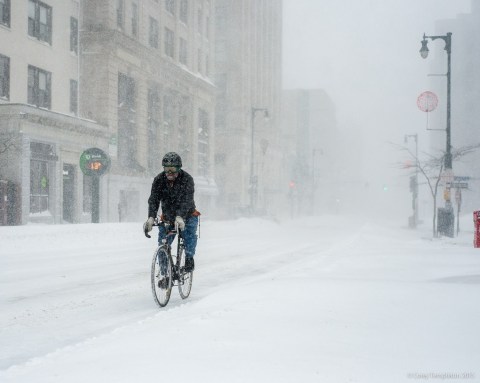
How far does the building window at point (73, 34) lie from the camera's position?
3672 centimetres

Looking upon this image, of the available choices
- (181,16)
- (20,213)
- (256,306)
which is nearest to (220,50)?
(181,16)

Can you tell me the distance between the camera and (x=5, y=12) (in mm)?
29688

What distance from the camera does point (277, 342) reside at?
16.1 feet

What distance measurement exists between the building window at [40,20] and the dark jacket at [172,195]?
27126 millimetres

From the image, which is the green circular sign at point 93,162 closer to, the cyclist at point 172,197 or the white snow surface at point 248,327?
the white snow surface at point 248,327

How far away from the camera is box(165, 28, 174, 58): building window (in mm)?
49759

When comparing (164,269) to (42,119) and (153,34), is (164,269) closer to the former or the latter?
(42,119)

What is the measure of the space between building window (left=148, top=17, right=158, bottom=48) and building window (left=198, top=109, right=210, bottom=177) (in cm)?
1244

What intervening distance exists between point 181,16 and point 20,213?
29.6 meters

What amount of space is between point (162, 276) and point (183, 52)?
47894 millimetres

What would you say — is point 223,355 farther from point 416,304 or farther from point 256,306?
point 416,304

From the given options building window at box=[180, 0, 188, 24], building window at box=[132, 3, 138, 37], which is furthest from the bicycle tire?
building window at box=[180, 0, 188, 24]

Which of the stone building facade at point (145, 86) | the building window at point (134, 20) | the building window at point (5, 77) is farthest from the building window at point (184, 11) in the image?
the building window at point (5, 77)

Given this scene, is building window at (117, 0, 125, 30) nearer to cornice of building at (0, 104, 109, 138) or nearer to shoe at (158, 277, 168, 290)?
cornice of building at (0, 104, 109, 138)
